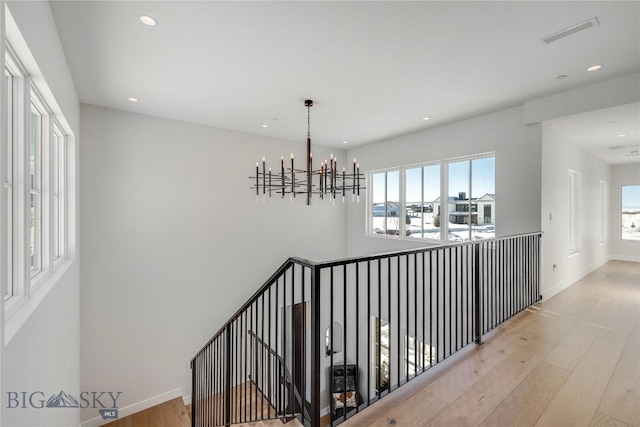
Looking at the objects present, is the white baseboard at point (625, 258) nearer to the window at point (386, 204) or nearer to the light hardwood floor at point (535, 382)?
the light hardwood floor at point (535, 382)

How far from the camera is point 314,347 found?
1.61 m

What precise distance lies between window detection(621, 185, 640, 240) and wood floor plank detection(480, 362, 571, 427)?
7.48m

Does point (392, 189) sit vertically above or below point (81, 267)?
above

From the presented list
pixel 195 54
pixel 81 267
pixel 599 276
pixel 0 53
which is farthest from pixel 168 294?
pixel 599 276

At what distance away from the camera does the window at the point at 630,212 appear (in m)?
7.00

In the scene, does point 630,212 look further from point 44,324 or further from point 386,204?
point 44,324

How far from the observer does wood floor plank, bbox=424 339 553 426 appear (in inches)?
69.8

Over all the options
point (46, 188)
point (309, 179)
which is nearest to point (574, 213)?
point (309, 179)

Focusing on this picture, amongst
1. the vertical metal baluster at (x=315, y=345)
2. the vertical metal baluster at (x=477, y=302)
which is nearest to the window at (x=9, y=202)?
the vertical metal baluster at (x=315, y=345)

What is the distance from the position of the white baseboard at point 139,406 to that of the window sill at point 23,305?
290 centimetres

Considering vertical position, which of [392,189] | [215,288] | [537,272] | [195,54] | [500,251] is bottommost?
[215,288]

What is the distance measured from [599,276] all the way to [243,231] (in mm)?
6749

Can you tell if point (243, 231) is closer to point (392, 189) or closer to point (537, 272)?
point (392, 189)

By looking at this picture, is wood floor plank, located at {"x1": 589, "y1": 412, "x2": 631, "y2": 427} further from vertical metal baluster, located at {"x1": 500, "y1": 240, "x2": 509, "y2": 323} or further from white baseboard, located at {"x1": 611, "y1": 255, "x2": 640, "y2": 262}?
white baseboard, located at {"x1": 611, "y1": 255, "x2": 640, "y2": 262}
